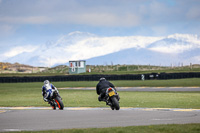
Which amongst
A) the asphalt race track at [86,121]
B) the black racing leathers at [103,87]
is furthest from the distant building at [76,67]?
the asphalt race track at [86,121]

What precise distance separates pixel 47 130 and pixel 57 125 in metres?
1.21

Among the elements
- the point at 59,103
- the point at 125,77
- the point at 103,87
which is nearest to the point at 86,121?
the point at 103,87

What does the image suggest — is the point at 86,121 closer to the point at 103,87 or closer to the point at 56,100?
the point at 103,87

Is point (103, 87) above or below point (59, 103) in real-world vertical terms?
above

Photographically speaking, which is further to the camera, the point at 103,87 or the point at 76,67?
the point at 76,67

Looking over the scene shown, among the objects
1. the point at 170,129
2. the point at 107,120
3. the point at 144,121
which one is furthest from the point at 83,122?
the point at 170,129

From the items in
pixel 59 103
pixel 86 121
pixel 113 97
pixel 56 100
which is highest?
pixel 113 97

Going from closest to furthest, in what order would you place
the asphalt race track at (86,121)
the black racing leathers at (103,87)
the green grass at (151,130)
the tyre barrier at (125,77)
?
the green grass at (151,130) < the asphalt race track at (86,121) < the black racing leathers at (103,87) < the tyre barrier at (125,77)

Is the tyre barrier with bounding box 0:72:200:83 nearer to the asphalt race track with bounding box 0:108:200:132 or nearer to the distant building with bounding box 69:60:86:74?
the distant building with bounding box 69:60:86:74

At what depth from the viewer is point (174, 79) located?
2213 inches

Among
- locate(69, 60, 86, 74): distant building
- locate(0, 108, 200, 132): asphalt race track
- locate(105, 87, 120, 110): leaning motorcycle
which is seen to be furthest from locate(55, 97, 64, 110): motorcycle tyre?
locate(69, 60, 86, 74): distant building

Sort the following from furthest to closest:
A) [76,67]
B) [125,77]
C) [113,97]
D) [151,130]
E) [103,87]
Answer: [76,67] < [125,77] < [103,87] < [113,97] < [151,130]

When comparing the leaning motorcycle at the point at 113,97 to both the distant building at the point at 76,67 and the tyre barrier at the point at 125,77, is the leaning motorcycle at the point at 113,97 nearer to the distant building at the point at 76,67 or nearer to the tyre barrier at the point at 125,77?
the tyre barrier at the point at 125,77

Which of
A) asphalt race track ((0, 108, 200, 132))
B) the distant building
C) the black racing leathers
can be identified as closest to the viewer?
asphalt race track ((0, 108, 200, 132))
